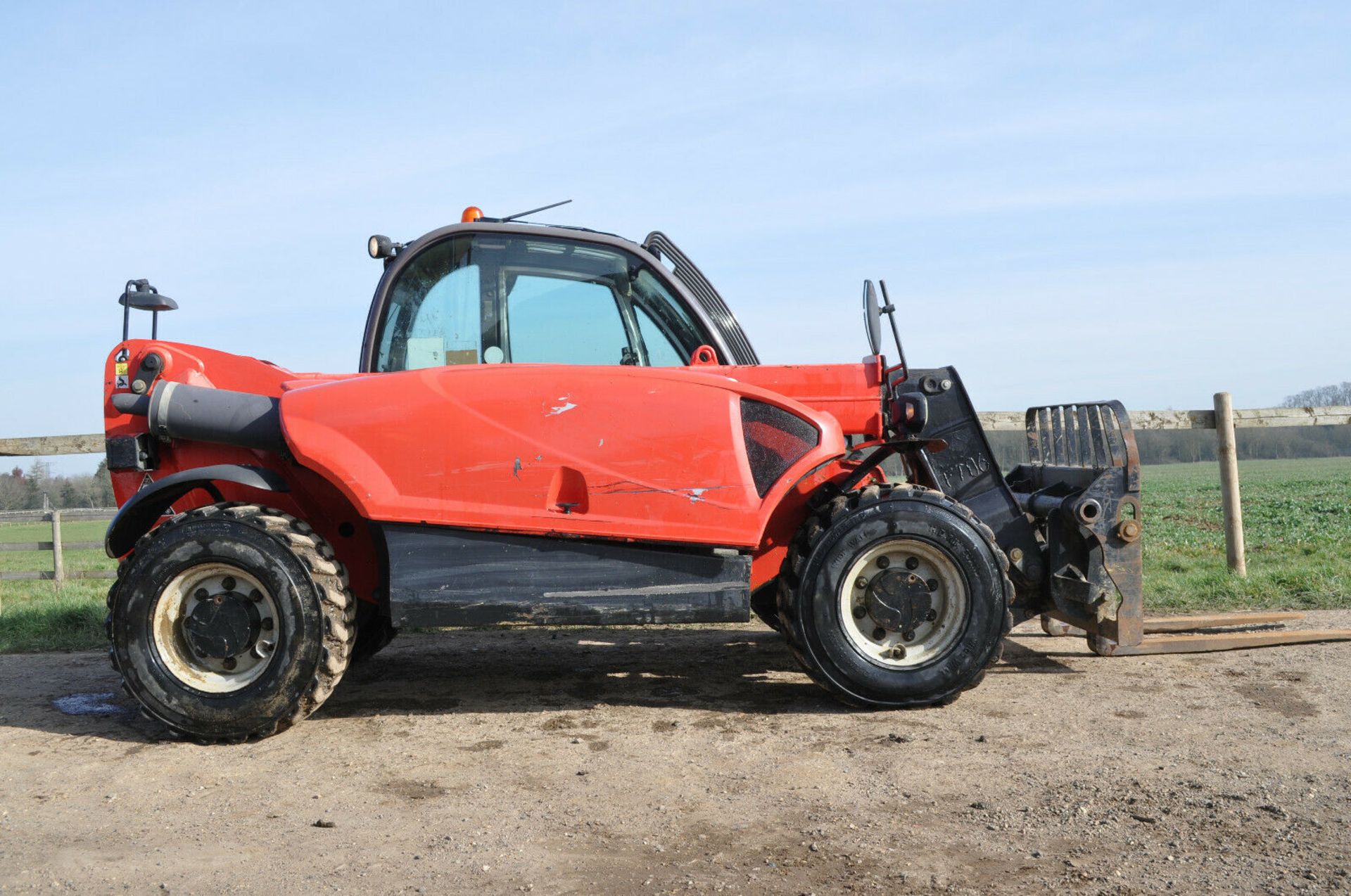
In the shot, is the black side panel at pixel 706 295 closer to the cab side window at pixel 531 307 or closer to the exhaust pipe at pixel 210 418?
the cab side window at pixel 531 307

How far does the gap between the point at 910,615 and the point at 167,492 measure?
367 cm

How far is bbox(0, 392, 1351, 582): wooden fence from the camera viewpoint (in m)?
9.33

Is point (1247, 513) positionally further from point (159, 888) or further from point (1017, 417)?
point (159, 888)

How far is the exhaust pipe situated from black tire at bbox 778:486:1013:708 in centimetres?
266

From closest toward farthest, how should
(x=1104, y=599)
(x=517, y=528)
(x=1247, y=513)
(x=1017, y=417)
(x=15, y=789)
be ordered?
(x=15, y=789) < (x=517, y=528) < (x=1104, y=599) < (x=1017, y=417) < (x=1247, y=513)

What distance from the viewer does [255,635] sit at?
5070 millimetres

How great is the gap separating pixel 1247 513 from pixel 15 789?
23.4 m

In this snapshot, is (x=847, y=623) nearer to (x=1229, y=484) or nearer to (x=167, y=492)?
(x=167, y=492)

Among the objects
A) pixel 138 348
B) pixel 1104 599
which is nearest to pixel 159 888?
pixel 138 348

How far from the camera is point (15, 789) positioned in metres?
4.33

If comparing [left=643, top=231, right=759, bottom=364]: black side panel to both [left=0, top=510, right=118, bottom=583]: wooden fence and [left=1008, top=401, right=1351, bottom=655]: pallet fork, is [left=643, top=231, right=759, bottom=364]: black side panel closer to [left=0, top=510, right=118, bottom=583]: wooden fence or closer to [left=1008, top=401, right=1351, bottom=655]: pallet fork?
[left=1008, top=401, right=1351, bottom=655]: pallet fork

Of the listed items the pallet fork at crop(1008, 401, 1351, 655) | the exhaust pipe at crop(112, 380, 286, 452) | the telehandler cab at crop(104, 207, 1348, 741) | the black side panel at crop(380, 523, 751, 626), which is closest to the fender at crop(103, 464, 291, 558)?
the telehandler cab at crop(104, 207, 1348, 741)

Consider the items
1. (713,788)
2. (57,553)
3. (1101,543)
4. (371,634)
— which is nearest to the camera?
(713,788)

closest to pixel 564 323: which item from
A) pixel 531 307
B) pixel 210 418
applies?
pixel 531 307
